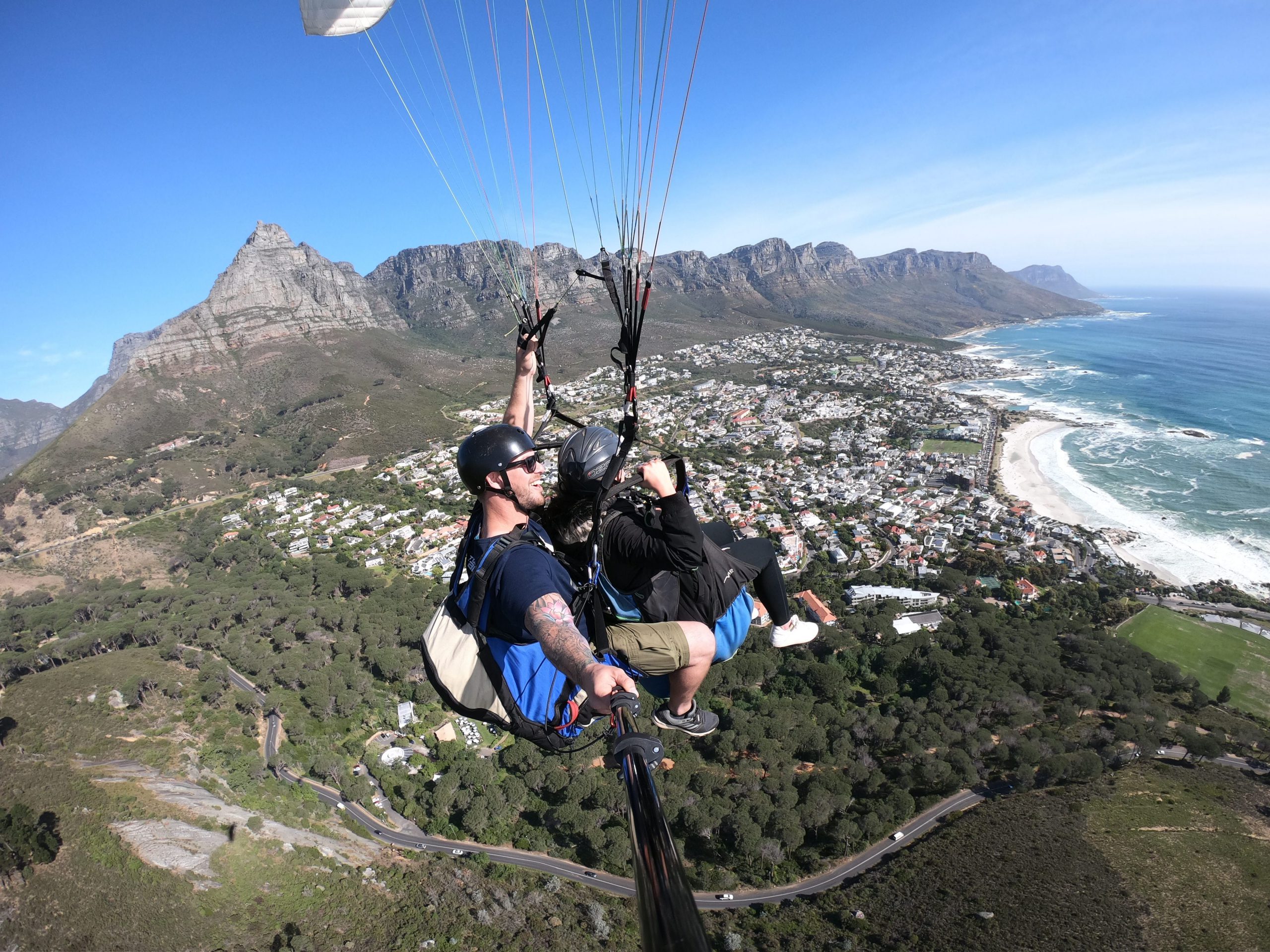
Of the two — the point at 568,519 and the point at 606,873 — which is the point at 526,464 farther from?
the point at 606,873

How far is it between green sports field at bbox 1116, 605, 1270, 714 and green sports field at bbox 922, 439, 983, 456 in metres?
21.7

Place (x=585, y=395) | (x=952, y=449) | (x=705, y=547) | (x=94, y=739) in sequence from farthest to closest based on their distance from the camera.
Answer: (x=585, y=395) → (x=952, y=449) → (x=94, y=739) → (x=705, y=547)

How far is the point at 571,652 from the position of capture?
178 centimetres

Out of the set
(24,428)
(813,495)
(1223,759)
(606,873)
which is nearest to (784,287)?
(813,495)

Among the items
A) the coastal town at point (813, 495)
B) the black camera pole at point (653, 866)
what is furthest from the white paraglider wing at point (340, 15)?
the coastal town at point (813, 495)

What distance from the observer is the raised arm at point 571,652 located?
63.7 inches

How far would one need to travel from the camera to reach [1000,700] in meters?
17.5

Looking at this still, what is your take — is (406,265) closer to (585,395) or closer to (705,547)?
(585,395)

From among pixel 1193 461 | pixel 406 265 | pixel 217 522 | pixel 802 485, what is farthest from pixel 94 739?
pixel 406 265

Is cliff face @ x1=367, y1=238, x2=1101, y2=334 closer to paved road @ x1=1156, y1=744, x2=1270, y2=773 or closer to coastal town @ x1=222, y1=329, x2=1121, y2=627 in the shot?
coastal town @ x1=222, y1=329, x2=1121, y2=627

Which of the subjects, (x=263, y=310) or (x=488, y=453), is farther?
(x=263, y=310)

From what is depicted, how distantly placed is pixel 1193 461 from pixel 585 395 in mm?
48092

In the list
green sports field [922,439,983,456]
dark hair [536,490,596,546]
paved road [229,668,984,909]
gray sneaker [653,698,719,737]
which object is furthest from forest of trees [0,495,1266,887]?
green sports field [922,439,983,456]

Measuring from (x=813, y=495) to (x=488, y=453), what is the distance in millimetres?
34970
